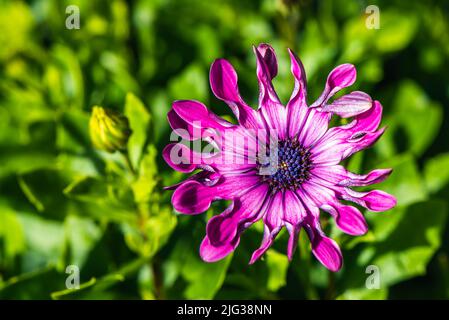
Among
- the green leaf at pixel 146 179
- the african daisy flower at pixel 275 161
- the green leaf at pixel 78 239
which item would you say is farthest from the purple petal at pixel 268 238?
the green leaf at pixel 78 239

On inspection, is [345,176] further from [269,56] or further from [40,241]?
[40,241]

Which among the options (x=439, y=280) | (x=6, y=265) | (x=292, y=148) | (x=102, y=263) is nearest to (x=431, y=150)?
(x=439, y=280)

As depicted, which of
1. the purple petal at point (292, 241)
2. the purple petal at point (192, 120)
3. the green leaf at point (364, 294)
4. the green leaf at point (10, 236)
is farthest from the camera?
the green leaf at point (10, 236)

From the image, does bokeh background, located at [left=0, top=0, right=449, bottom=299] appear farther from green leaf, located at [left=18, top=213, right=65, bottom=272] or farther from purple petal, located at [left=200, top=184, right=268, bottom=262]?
purple petal, located at [left=200, top=184, right=268, bottom=262]

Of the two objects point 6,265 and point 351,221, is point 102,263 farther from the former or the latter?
point 351,221

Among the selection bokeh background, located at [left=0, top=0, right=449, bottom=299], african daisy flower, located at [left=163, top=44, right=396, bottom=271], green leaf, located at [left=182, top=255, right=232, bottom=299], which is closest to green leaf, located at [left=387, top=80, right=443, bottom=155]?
bokeh background, located at [left=0, top=0, right=449, bottom=299]

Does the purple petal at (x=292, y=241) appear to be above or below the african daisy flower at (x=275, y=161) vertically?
below

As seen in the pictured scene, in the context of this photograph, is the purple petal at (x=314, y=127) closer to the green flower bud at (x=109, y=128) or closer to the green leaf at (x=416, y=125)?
the green flower bud at (x=109, y=128)

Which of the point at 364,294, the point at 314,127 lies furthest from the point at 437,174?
the point at 314,127
